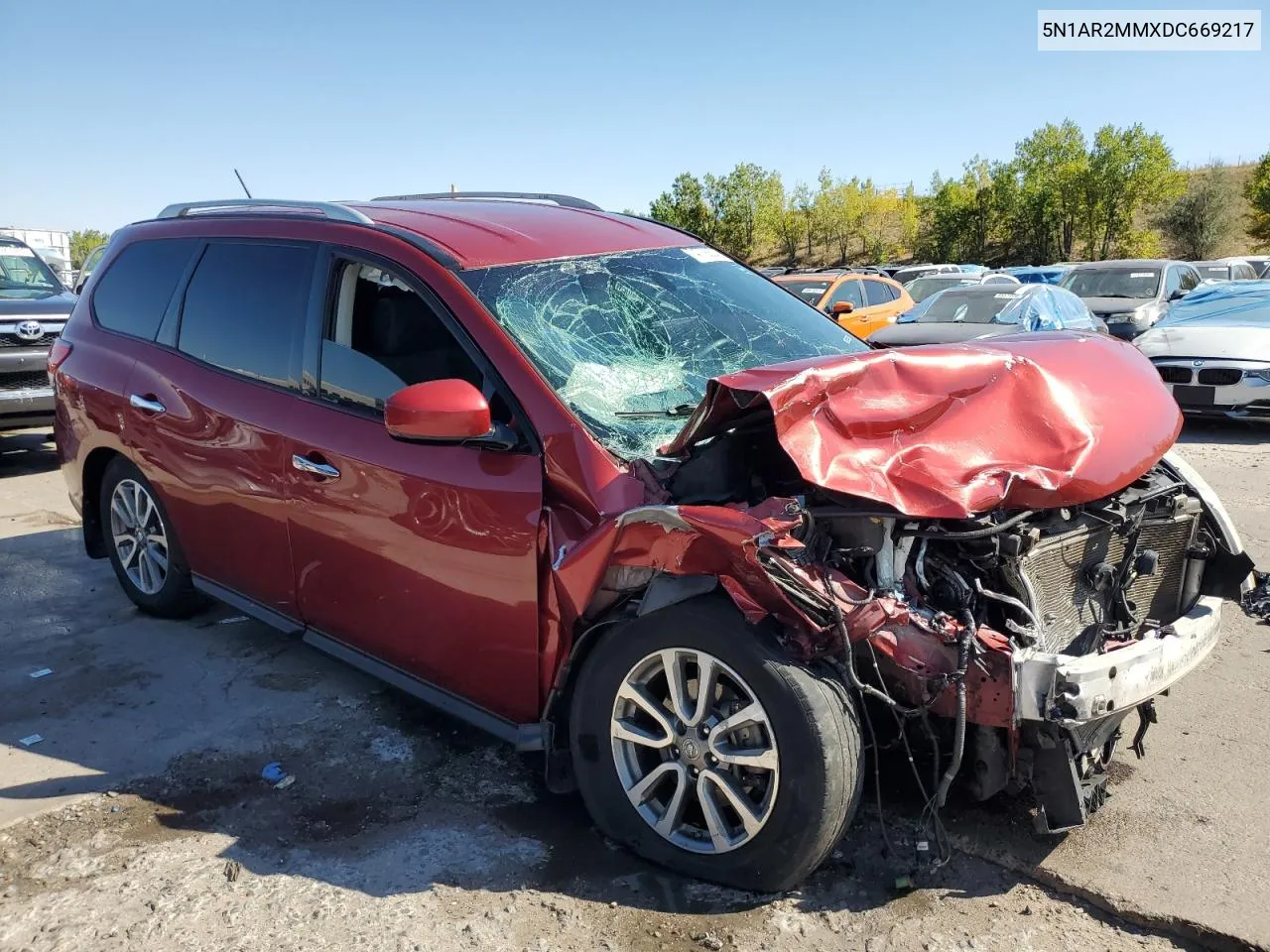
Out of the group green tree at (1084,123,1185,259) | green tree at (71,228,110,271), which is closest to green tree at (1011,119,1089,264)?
green tree at (1084,123,1185,259)

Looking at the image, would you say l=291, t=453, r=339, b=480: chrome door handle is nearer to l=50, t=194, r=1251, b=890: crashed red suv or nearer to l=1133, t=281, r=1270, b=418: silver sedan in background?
l=50, t=194, r=1251, b=890: crashed red suv

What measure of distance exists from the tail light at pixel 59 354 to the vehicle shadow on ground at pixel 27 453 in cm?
437

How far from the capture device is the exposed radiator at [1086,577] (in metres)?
2.79

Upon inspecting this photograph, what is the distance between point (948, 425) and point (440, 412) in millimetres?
1507

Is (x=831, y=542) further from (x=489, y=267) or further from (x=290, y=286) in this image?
(x=290, y=286)

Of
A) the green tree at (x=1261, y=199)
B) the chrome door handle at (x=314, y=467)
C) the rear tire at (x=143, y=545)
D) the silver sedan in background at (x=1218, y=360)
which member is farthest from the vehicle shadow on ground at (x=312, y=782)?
the green tree at (x=1261, y=199)

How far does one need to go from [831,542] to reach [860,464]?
238mm

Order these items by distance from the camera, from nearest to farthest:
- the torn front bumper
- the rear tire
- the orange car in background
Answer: the torn front bumper < the rear tire < the orange car in background

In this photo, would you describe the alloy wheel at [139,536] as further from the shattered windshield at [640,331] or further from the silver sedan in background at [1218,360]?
the silver sedan in background at [1218,360]

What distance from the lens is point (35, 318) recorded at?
9.45 metres

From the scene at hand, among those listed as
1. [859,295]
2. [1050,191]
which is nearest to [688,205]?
[1050,191]

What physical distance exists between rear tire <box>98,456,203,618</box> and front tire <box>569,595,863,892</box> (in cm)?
275

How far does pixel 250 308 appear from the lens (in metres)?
4.08

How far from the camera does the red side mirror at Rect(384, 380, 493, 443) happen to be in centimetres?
290
